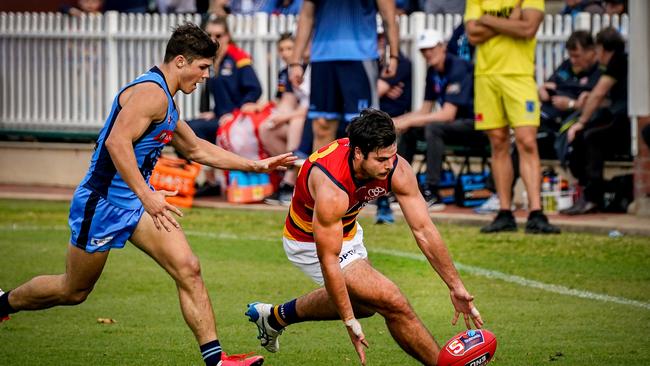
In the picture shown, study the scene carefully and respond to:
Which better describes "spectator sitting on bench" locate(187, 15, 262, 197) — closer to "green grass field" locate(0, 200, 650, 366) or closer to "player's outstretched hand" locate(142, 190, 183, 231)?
"green grass field" locate(0, 200, 650, 366)

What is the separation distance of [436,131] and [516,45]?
201 cm

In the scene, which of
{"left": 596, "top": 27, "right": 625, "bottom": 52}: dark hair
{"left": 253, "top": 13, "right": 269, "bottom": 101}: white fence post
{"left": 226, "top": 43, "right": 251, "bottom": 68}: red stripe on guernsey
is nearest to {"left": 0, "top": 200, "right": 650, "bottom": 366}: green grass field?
{"left": 596, "top": 27, "right": 625, "bottom": 52}: dark hair

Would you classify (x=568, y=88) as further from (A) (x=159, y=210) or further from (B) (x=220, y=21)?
(A) (x=159, y=210)

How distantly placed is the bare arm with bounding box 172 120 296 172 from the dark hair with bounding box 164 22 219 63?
1.99 ft

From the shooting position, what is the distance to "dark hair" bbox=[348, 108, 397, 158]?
7.24 meters

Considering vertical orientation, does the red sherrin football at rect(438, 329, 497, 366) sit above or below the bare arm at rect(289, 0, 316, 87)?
below

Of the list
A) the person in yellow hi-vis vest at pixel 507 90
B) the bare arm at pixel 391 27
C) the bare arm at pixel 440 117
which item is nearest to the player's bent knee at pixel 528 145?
the person in yellow hi-vis vest at pixel 507 90

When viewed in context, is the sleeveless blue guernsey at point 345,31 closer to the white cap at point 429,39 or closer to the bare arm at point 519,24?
the white cap at point 429,39

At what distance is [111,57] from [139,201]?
35.6 ft

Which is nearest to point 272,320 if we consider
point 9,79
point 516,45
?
point 516,45

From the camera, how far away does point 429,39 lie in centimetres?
1475

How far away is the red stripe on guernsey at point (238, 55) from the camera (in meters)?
16.5

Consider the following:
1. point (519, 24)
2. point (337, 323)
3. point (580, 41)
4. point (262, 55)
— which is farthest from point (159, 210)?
point (262, 55)

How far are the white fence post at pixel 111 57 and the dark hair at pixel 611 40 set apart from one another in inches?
284
